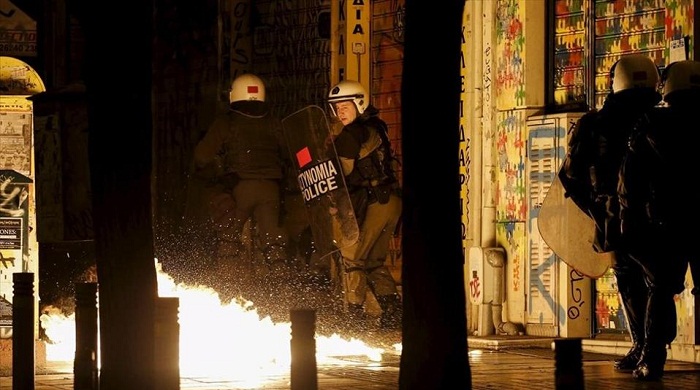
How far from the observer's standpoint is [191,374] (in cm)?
1194

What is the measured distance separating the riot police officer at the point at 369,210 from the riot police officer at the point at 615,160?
4695 millimetres

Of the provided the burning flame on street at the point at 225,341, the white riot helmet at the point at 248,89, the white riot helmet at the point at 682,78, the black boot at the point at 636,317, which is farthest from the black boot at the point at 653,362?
the white riot helmet at the point at 248,89

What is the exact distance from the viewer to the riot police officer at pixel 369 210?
16031mm

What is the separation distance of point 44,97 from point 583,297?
4778 mm

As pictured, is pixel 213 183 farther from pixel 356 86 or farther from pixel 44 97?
pixel 44 97

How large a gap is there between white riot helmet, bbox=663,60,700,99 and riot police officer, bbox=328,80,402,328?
5264mm

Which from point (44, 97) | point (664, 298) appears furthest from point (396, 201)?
point (664, 298)

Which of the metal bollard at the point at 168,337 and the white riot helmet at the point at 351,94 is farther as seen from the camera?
the white riot helmet at the point at 351,94

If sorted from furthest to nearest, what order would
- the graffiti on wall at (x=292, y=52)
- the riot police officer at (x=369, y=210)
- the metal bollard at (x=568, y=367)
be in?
the graffiti on wall at (x=292, y=52)
the riot police officer at (x=369, y=210)
the metal bollard at (x=568, y=367)

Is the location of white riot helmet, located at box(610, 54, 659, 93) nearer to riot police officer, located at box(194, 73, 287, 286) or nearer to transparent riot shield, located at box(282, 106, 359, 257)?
transparent riot shield, located at box(282, 106, 359, 257)

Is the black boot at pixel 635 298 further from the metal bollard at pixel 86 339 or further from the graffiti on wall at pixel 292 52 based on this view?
the graffiti on wall at pixel 292 52

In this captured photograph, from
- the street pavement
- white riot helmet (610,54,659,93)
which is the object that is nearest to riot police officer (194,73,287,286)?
the street pavement

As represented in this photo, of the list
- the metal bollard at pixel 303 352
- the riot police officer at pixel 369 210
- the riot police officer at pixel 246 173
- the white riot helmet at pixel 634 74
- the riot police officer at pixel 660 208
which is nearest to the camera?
the metal bollard at pixel 303 352

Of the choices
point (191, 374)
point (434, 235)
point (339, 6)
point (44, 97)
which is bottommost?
point (191, 374)
